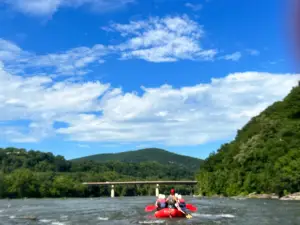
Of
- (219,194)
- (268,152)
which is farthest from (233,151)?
(268,152)

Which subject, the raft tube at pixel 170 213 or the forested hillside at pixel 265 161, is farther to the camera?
the forested hillside at pixel 265 161

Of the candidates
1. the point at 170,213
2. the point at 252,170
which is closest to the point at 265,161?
the point at 252,170

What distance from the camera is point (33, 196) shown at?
131000 mm

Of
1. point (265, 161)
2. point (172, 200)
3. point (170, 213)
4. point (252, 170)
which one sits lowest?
point (170, 213)

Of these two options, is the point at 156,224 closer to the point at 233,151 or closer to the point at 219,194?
the point at 219,194

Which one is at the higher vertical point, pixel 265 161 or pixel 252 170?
pixel 265 161

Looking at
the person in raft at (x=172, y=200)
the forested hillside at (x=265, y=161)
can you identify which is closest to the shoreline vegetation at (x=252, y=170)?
the forested hillside at (x=265, y=161)

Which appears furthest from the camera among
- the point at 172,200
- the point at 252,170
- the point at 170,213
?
the point at 252,170

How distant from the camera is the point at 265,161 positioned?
3792 inches

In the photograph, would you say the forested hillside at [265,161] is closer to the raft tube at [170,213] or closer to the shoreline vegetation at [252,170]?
the shoreline vegetation at [252,170]

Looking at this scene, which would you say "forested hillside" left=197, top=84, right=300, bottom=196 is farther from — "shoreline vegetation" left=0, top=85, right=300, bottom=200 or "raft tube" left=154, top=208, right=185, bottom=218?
"raft tube" left=154, top=208, right=185, bottom=218

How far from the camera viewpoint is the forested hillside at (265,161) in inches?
3282

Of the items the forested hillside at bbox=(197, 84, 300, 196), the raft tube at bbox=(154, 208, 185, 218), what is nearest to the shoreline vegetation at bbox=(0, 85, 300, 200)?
the forested hillside at bbox=(197, 84, 300, 196)

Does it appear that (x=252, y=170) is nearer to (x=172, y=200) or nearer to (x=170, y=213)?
(x=172, y=200)
